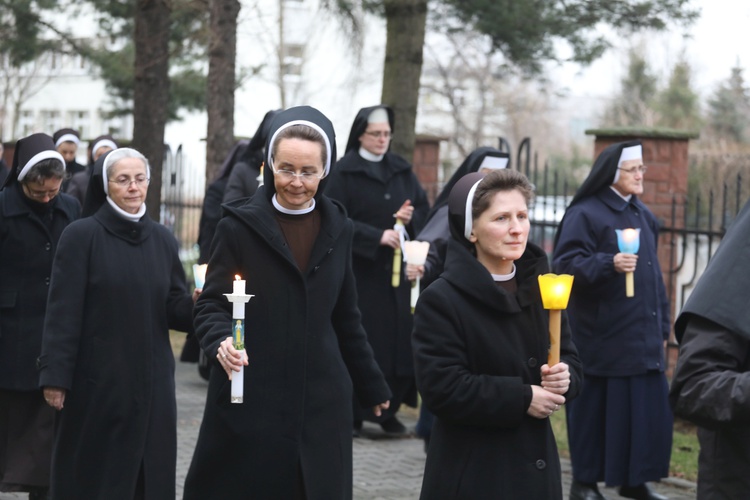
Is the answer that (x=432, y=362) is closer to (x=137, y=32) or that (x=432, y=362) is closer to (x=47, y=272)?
(x=47, y=272)

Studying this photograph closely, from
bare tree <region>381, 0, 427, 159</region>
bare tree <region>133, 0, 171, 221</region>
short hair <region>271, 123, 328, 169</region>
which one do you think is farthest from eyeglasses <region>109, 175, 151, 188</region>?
bare tree <region>381, 0, 427, 159</region>

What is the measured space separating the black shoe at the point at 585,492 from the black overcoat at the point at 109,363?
103 inches

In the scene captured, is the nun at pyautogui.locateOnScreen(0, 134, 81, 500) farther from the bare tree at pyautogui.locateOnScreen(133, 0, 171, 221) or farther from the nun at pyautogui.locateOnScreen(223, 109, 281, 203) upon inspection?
the bare tree at pyautogui.locateOnScreen(133, 0, 171, 221)

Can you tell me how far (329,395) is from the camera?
16.5 ft

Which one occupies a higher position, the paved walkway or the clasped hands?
the clasped hands

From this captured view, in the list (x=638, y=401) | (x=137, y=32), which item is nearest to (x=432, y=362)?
(x=638, y=401)

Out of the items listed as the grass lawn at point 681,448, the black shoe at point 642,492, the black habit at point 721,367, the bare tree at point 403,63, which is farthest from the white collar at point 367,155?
the black habit at point 721,367

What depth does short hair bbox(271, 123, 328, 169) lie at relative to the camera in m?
4.95

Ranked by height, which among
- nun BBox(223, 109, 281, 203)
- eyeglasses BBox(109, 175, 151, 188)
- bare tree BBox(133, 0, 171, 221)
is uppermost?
bare tree BBox(133, 0, 171, 221)

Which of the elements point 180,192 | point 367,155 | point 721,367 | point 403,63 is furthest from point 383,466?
point 180,192

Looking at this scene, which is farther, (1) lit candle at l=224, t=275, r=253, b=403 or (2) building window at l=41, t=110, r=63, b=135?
(2) building window at l=41, t=110, r=63, b=135

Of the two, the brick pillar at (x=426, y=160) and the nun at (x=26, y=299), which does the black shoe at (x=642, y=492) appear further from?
the brick pillar at (x=426, y=160)

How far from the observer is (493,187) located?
4352 millimetres

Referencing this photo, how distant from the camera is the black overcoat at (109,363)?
6004 mm
